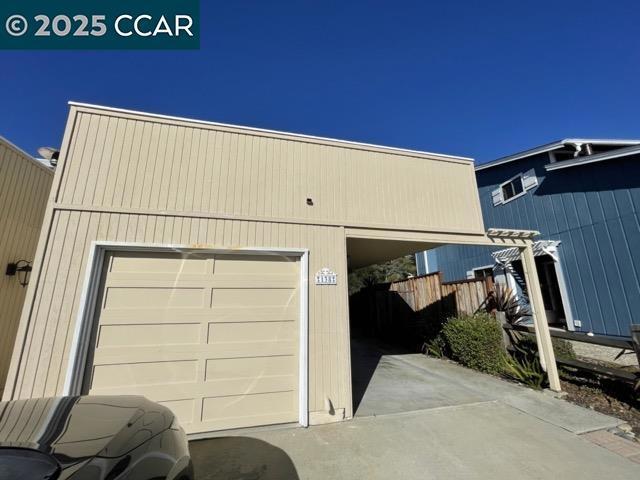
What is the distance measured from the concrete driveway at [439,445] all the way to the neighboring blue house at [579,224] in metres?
5.22

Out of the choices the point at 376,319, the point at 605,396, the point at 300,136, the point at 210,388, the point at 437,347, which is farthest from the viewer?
the point at 376,319

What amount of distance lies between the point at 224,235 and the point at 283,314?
137 centimetres

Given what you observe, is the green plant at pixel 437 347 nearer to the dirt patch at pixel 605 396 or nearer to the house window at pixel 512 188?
the dirt patch at pixel 605 396

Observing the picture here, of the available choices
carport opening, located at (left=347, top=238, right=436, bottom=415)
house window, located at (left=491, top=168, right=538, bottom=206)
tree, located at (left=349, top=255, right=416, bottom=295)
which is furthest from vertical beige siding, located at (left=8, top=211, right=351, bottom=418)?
tree, located at (left=349, top=255, right=416, bottom=295)

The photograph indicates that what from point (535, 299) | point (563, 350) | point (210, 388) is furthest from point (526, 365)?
point (210, 388)

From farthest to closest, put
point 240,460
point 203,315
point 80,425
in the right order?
point 203,315 → point 240,460 → point 80,425

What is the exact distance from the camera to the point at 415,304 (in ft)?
30.5

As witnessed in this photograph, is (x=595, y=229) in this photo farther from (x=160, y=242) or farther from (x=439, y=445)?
(x=160, y=242)

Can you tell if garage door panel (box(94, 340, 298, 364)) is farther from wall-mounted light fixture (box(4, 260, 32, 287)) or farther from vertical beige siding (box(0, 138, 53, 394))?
wall-mounted light fixture (box(4, 260, 32, 287))

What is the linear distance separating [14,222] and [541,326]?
386 inches

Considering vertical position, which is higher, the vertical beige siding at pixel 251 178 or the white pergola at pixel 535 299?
the vertical beige siding at pixel 251 178

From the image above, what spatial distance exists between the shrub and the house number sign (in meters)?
3.97

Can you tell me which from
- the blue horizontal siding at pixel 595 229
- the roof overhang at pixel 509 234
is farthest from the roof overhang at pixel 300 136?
the blue horizontal siding at pixel 595 229

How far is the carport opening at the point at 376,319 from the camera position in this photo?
5.78 m
